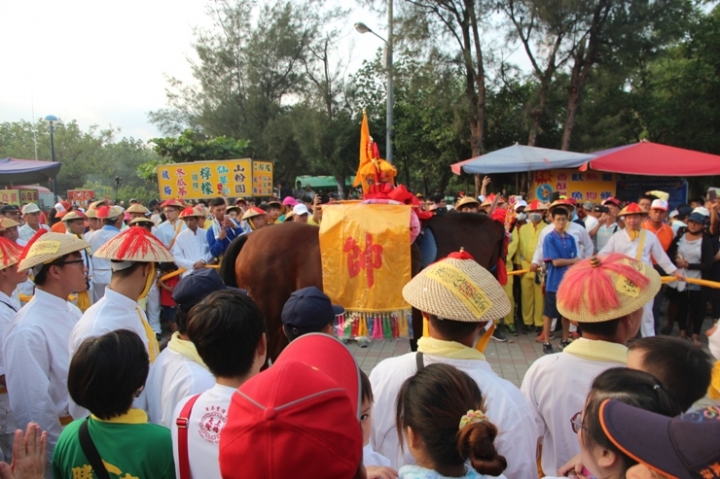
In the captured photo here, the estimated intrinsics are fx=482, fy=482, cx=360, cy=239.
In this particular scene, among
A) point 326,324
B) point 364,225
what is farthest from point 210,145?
point 326,324

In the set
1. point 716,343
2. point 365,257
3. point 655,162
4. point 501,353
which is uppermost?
point 655,162

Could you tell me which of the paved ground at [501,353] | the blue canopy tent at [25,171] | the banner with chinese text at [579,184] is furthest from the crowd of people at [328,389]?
the banner with chinese text at [579,184]

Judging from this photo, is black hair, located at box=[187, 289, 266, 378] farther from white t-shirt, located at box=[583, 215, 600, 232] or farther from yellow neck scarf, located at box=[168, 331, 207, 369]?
white t-shirt, located at box=[583, 215, 600, 232]

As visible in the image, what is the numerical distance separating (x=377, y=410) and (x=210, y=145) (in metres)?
15.7

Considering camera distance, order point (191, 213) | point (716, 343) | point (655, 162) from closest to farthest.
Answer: point (716, 343)
point (191, 213)
point (655, 162)

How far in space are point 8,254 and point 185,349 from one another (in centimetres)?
150

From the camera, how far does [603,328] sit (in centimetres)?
207

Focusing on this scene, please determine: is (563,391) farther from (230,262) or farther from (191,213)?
(191,213)

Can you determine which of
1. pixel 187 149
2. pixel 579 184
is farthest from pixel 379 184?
pixel 187 149

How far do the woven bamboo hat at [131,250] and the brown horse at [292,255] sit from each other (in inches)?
101

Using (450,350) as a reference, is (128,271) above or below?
above

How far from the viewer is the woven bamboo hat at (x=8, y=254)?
9.07 ft

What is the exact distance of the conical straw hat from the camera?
2465mm

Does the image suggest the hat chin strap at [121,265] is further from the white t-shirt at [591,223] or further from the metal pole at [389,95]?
the metal pole at [389,95]
